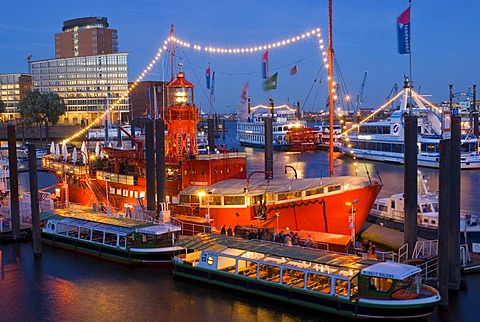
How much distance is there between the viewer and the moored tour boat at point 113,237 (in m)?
30.9

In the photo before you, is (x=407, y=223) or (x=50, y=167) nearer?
(x=407, y=223)

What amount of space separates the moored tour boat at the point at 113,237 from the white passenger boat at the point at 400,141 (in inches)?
1994

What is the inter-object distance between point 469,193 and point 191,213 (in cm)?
3530

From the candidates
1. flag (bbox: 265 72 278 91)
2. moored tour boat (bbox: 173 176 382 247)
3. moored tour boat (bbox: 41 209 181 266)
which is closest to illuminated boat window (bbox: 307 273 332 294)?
moored tour boat (bbox: 41 209 181 266)

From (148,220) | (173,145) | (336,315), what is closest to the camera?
(336,315)

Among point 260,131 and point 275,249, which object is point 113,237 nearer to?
point 275,249

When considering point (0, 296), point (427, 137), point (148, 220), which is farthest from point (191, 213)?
point (427, 137)

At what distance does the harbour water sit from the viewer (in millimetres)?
24219

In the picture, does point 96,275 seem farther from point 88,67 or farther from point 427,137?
point 88,67

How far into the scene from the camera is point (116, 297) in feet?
88.3

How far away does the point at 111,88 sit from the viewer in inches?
7623

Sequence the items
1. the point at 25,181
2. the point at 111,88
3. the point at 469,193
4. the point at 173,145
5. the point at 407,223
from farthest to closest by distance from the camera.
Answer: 1. the point at 111,88
2. the point at 25,181
3. the point at 469,193
4. the point at 173,145
5. the point at 407,223

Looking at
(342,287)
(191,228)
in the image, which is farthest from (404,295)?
(191,228)

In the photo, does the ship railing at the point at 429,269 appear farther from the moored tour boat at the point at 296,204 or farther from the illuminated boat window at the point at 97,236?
the illuminated boat window at the point at 97,236
